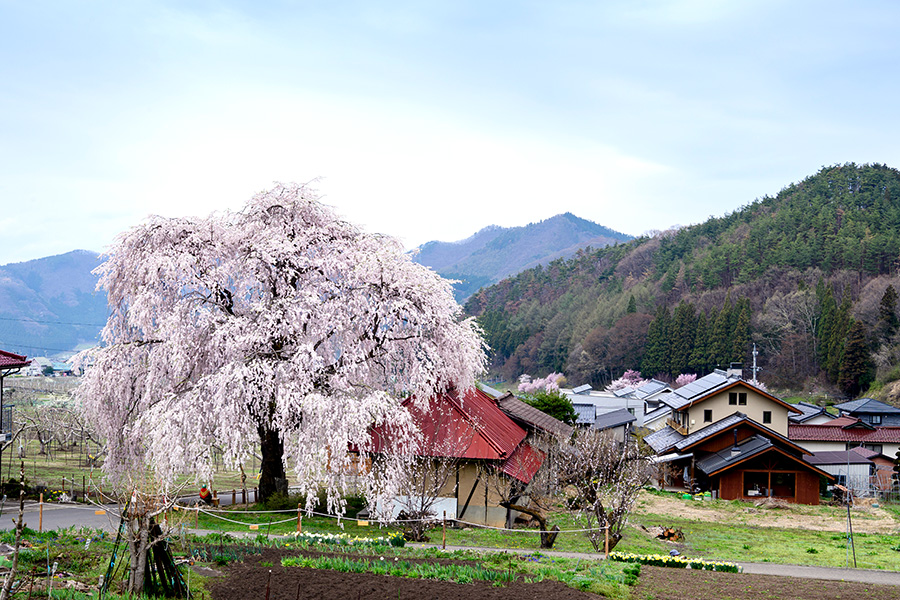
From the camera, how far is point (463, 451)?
65.6 feet

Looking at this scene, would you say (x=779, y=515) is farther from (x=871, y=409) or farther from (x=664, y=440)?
(x=871, y=409)

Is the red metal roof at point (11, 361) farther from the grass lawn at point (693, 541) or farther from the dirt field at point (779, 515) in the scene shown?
the dirt field at point (779, 515)

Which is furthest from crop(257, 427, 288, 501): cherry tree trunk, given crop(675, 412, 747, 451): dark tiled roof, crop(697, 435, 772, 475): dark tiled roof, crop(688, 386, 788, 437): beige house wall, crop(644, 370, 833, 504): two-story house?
crop(688, 386, 788, 437): beige house wall

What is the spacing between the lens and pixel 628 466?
731 inches

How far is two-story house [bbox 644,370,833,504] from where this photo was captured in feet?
120

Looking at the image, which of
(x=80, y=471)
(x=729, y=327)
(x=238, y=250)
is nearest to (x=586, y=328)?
(x=729, y=327)

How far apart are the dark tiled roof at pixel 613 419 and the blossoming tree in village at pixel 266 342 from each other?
39465 millimetres

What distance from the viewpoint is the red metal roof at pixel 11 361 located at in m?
20.2

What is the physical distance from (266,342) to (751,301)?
91160 mm

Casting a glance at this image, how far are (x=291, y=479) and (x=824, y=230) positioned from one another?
303ft

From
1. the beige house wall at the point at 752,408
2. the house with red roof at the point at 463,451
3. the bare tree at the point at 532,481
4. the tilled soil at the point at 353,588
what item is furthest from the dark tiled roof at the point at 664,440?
the tilled soil at the point at 353,588

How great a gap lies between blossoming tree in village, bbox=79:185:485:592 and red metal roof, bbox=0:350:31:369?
299 centimetres

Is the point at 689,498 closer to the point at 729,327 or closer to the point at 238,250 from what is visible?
the point at 238,250

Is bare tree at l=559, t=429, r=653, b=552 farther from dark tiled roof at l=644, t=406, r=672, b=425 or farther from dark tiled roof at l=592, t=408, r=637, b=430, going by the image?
dark tiled roof at l=644, t=406, r=672, b=425
